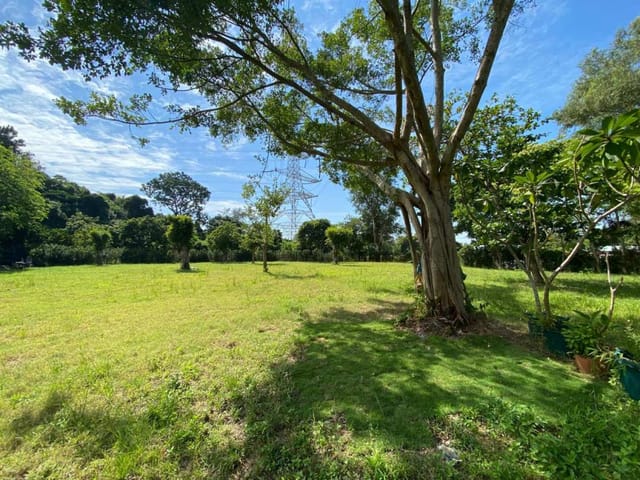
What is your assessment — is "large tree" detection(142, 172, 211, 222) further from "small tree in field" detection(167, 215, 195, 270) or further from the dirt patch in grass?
the dirt patch in grass

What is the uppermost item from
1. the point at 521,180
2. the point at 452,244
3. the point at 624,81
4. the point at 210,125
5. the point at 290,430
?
the point at 624,81

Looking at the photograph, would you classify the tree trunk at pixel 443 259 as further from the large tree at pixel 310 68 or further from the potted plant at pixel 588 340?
the potted plant at pixel 588 340

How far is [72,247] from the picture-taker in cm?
2069

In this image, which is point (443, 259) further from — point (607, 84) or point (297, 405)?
point (607, 84)

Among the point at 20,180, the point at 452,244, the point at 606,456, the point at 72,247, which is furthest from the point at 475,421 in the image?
the point at 72,247

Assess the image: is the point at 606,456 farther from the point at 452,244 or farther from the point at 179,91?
the point at 179,91

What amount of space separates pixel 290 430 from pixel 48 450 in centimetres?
158

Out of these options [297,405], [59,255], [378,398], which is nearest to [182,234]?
[59,255]

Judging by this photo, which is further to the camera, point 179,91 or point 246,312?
point 246,312

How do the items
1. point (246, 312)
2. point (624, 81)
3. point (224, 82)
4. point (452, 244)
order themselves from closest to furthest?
1. point (452, 244)
2. point (224, 82)
3. point (246, 312)
4. point (624, 81)

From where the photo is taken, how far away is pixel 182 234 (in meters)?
14.2

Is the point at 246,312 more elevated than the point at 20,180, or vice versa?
the point at 20,180

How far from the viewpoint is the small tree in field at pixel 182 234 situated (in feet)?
46.2

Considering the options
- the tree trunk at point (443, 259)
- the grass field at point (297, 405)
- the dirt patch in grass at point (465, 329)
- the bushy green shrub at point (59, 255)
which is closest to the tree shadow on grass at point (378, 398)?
the grass field at point (297, 405)
